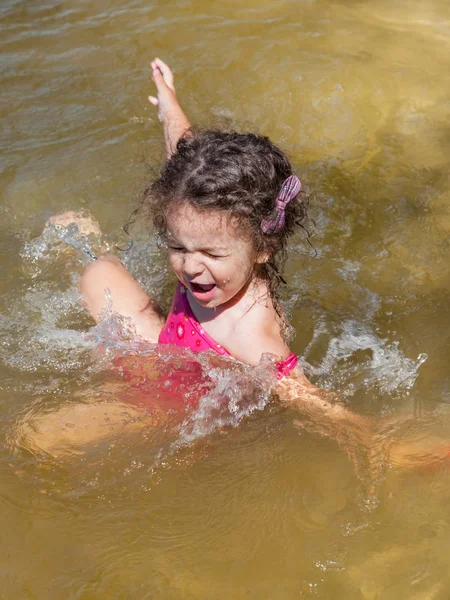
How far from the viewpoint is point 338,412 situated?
9.32 ft

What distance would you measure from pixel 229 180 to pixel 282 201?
238 mm

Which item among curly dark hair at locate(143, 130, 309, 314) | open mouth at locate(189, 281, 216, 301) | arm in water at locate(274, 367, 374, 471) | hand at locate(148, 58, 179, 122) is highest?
curly dark hair at locate(143, 130, 309, 314)

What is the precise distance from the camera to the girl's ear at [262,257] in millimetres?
2861

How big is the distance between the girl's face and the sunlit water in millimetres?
383

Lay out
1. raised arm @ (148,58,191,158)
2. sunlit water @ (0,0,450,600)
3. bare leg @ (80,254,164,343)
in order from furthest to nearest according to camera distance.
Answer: raised arm @ (148,58,191,158) < bare leg @ (80,254,164,343) < sunlit water @ (0,0,450,600)

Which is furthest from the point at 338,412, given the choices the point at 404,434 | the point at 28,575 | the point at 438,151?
the point at 438,151

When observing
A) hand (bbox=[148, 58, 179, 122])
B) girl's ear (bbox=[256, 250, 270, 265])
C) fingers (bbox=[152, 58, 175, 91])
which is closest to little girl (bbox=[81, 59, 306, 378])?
girl's ear (bbox=[256, 250, 270, 265])

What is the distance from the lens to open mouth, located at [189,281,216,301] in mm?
2805

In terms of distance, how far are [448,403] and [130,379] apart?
1.26 metres

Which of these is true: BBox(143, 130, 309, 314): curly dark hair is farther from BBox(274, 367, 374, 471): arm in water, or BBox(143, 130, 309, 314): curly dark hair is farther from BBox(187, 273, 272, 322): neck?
BBox(274, 367, 374, 471): arm in water

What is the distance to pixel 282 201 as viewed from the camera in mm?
2814

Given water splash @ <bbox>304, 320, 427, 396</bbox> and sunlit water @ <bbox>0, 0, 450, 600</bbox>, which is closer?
sunlit water @ <bbox>0, 0, 450, 600</bbox>

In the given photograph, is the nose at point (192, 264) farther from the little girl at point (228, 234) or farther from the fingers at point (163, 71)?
the fingers at point (163, 71)

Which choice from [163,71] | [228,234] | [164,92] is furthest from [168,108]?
[228,234]
